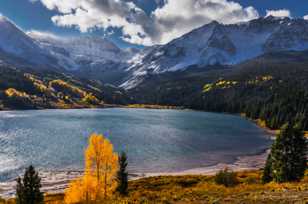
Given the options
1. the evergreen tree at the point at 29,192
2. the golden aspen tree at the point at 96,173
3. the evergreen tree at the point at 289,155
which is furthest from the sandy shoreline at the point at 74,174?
the evergreen tree at the point at 289,155

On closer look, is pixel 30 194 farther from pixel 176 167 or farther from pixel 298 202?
pixel 176 167

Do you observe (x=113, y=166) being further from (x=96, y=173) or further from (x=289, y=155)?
(x=289, y=155)

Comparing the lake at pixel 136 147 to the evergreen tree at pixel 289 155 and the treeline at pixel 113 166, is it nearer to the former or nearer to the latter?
the treeline at pixel 113 166

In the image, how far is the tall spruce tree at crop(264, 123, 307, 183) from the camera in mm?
51625

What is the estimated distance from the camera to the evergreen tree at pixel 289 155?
51.6 metres

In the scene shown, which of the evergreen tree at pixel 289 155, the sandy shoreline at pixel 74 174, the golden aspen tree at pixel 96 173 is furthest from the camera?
the sandy shoreline at pixel 74 174

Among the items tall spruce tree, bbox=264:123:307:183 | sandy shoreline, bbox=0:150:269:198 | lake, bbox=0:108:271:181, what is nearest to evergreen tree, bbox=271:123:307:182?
tall spruce tree, bbox=264:123:307:183

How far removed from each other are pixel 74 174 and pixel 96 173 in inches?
1312

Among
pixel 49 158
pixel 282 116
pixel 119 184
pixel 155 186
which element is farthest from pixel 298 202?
pixel 282 116

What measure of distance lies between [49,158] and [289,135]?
3128 inches

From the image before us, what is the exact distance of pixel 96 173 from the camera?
178ft

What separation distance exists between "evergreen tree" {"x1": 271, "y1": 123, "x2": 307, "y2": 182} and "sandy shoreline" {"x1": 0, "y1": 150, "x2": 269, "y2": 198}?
4055cm

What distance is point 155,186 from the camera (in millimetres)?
69188

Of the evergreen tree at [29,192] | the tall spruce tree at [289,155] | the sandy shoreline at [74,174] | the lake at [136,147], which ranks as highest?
the tall spruce tree at [289,155]
